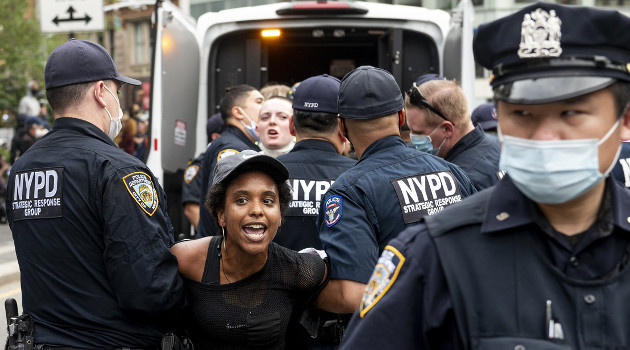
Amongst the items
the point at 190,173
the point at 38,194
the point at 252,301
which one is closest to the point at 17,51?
the point at 190,173

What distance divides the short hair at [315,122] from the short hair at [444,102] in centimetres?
77

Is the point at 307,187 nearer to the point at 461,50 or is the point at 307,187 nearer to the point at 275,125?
the point at 275,125

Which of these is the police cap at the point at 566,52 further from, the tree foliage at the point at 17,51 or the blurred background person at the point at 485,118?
the tree foliage at the point at 17,51

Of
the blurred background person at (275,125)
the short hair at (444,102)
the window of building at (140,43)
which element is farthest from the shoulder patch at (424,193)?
the window of building at (140,43)

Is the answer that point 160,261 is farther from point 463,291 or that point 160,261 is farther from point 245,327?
point 463,291

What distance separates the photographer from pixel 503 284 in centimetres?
160

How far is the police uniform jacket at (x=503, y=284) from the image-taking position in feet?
5.16

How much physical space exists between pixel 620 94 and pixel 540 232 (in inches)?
12.6

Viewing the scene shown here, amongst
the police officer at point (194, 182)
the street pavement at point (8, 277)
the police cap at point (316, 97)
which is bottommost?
the street pavement at point (8, 277)

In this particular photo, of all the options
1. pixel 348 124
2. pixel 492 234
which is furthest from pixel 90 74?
pixel 492 234

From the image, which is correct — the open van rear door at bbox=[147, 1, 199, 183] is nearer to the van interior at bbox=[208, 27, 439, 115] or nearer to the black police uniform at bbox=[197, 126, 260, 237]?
the van interior at bbox=[208, 27, 439, 115]

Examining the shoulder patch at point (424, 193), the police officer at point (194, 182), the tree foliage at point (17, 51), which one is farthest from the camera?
the tree foliage at point (17, 51)

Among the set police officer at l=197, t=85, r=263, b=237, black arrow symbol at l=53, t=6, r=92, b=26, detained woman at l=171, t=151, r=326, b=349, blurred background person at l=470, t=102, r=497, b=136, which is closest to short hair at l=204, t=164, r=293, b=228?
detained woman at l=171, t=151, r=326, b=349

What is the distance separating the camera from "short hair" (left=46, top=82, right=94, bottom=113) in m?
3.33
